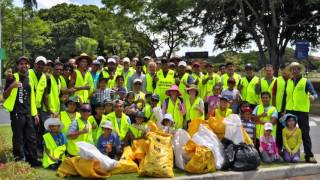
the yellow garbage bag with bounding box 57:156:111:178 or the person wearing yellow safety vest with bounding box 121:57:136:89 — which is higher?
the person wearing yellow safety vest with bounding box 121:57:136:89

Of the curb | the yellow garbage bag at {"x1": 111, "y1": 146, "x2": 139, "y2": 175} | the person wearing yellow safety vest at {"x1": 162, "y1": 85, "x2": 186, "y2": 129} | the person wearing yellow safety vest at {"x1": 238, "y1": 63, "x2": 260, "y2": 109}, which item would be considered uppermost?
the person wearing yellow safety vest at {"x1": 238, "y1": 63, "x2": 260, "y2": 109}

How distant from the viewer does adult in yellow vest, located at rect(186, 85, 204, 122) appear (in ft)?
30.4

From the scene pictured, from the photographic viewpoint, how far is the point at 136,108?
9.16 m

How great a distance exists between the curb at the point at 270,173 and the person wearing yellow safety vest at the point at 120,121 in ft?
4.99

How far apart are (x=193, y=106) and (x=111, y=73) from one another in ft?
6.52

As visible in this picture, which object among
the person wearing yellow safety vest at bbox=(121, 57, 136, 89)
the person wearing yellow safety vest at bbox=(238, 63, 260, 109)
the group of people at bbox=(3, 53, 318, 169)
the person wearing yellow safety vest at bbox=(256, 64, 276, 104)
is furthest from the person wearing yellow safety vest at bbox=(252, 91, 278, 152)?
the person wearing yellow safety vest at bbox=(121, 57, 136, 89)

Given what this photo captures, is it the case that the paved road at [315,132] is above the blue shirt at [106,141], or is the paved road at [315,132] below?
below

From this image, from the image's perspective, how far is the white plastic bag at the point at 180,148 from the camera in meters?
8.30

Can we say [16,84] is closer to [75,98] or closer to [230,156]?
[75,98]

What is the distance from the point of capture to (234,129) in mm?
8508

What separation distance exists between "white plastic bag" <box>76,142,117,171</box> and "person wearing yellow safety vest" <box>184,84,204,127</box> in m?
2.19

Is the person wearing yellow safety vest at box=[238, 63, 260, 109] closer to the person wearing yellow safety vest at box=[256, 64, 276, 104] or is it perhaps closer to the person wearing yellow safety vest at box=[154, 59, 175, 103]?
the person wearing yellow safety vest at box=[256, 64, 276, 104]

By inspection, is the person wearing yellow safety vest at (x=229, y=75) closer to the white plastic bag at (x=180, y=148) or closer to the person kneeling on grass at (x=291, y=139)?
the person kneeling on grass at (x=291, y=139)

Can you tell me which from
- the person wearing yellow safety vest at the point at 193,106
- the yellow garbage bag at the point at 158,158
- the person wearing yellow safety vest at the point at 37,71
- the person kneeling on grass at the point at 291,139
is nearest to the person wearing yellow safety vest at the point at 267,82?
the person kneeling on grass at the point at 291,139
